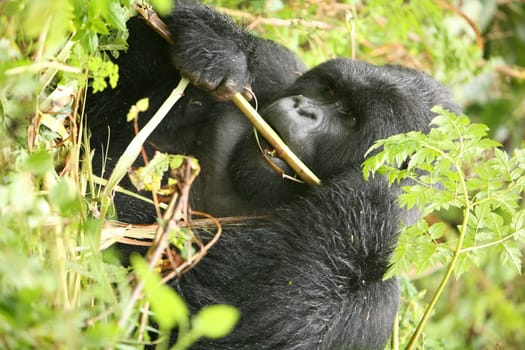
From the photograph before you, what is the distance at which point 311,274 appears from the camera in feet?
8.05

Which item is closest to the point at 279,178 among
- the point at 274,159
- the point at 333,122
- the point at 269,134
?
Answer: the point at 274,159

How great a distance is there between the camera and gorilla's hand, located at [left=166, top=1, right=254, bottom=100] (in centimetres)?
259

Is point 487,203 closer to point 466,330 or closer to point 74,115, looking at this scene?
point 74,115

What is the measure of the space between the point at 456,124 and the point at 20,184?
1295 mm

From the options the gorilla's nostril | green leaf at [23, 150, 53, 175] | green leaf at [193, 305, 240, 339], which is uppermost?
green leaf at [23, 150, 53, 175]

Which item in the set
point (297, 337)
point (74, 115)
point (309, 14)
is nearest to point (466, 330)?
point (309, 14)

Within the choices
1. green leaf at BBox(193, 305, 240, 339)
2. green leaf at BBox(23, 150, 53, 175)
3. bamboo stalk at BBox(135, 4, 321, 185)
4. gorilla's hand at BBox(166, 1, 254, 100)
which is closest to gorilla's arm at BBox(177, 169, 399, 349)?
bamboo stalk at BBox(135, 4, 321, 185)

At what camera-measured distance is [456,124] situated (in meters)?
2.12

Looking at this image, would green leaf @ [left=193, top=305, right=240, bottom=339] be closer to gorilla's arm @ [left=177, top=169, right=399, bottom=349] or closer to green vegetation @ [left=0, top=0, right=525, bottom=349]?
green vegetation @ [left=0, top=0, right=525, bottom=349]

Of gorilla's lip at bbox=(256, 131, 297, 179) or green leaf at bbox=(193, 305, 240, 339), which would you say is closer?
green leaf at bbox=(193, 305, 240, 339)

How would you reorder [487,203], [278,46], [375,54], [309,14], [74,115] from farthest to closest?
[375,54]
[309,14]
[278,46]
[487,203]
[74,115]

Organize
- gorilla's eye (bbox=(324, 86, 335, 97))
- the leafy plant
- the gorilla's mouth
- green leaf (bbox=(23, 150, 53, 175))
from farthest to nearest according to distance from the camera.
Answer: gorilla's eye (bbox=(324, 86, 335, 97)) → the gorilla's mouth → the leafy plant → green leaf (bbox=(23, 150, 53, 175))

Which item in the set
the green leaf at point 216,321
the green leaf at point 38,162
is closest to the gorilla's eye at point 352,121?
the green leaf at point 38,162

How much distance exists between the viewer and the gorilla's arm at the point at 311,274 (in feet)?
7.84
